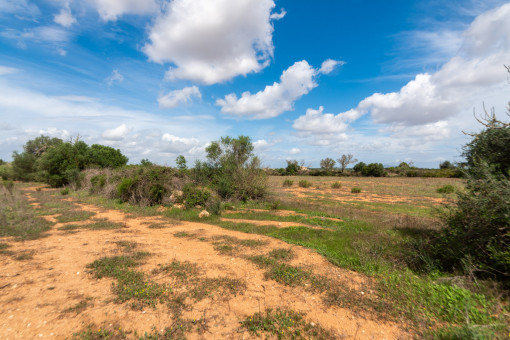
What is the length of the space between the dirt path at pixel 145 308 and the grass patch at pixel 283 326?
110 millimetres

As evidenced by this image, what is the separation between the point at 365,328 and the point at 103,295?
182 inches

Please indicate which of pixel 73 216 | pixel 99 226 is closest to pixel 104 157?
pixel 73 216

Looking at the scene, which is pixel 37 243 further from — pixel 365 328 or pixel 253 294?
pixel 365 328

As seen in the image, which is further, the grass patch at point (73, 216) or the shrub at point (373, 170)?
the shrub at point (373, 170)

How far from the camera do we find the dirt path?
310 centimetres

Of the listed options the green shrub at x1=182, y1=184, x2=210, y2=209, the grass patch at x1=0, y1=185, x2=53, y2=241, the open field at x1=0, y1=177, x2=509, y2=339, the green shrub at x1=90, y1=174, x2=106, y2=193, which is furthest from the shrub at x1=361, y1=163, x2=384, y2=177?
the grass patch at x1=0, y1=185, x2=53, y2=241

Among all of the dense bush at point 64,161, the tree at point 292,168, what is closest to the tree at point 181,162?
the dense bush at point 64,161

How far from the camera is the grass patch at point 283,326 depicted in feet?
9.81

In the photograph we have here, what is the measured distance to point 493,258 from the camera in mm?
3863

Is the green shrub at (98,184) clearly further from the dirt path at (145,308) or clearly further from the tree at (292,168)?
the tree at (292,168)

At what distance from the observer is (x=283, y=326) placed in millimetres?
3150

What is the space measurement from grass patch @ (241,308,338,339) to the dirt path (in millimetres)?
110

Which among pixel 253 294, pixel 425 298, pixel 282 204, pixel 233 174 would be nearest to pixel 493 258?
pixel 425 298

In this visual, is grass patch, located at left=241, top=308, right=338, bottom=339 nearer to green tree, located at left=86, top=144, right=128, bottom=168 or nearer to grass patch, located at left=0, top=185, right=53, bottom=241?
grass patch, located at left=0, top=185, right=53, bottom=241
